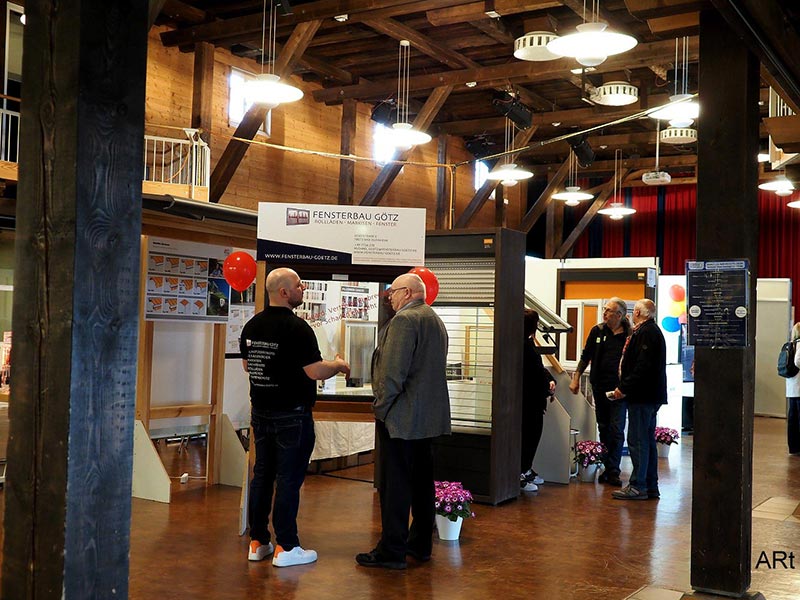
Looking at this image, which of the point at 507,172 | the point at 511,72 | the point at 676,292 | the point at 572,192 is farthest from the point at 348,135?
the point at 676,292

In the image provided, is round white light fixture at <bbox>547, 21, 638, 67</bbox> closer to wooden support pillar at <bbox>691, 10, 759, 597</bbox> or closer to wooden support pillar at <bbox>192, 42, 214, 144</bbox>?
wooden support pillar at <bbox>691, 10, 759, 597</bbox>

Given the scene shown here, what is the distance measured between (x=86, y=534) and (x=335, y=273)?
422 cm

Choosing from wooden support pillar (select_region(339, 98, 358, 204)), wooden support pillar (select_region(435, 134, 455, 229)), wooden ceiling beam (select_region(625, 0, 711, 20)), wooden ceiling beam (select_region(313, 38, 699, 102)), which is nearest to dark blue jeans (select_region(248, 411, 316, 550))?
wooden ceiling beam (select_region(625, 0, 711, 20))

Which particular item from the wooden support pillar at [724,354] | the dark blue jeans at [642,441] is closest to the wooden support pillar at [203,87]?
the dark blue jeans at [642,441]

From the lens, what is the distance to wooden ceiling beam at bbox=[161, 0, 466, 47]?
32.7 ft

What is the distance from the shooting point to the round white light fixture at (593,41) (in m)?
6.73

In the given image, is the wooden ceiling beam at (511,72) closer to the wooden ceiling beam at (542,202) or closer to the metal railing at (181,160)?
the metal railing at (181,160)

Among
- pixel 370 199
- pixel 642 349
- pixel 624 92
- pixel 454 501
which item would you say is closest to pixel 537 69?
pixel 624 92

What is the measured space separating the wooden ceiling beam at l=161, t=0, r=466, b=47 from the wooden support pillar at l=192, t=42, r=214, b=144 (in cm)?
16

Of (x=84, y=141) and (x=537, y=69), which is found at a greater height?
(x=537, y=69)

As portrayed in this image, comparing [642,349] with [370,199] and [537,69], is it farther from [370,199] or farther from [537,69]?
[370,199]

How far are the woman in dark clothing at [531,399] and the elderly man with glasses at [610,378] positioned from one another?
602 millimetres

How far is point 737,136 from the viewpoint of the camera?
13.9 ft

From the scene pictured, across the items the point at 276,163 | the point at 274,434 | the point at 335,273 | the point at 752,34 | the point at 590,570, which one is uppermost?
the point at 276,163
